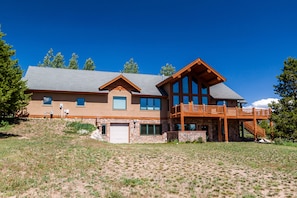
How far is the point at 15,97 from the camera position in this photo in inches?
661

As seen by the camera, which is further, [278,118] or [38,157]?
[278,118]

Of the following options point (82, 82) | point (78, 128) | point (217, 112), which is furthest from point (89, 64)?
point (217, 112)

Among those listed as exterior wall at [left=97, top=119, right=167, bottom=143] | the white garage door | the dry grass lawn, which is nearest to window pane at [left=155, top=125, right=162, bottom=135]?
exterior wall at [left=97, top=119, right=167, bottom=143]

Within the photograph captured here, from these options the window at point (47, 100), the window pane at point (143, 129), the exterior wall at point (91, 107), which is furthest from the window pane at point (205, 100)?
the window at point (47, 100)

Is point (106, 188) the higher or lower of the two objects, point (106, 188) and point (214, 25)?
the lower

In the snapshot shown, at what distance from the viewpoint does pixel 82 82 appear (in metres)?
25.2

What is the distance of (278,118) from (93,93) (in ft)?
59.9

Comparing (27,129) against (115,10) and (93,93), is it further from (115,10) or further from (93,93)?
(115,10)

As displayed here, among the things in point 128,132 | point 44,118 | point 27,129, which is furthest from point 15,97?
point 128,132

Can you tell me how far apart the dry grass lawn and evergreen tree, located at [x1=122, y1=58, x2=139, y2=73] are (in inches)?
1714

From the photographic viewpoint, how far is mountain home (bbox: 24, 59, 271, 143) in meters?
23.1

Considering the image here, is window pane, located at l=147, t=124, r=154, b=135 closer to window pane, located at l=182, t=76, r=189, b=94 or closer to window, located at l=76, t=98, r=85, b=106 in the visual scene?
window pane, located at l=182, t=76, r=189, b=94

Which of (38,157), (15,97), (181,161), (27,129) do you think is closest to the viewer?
(38,157)

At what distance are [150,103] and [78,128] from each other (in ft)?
26.7
